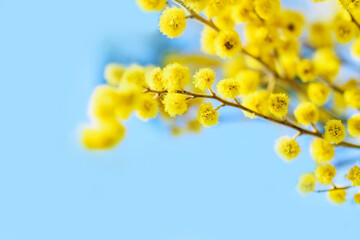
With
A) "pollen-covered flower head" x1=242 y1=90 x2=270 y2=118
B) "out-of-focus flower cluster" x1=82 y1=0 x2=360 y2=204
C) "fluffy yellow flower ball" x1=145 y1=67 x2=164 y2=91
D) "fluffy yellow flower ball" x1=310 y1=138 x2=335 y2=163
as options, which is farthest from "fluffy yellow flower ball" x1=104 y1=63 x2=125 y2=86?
"fluffy yellow flower ball" x1=310 y1=138 x2=335 y2=163

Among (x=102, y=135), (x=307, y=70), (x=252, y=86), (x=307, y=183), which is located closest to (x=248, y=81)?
(x=252, y=86)

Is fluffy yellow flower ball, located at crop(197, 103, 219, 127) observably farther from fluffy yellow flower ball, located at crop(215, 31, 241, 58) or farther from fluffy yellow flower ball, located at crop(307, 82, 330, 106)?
fluffy yellow flower ball, located at crop(307, 82, 330, 106)

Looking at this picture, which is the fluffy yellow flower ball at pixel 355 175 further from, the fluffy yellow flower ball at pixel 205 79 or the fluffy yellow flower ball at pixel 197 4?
the fluffy yellow flower ball at pixel 197 4

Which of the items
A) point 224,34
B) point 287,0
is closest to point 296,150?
point 224,34

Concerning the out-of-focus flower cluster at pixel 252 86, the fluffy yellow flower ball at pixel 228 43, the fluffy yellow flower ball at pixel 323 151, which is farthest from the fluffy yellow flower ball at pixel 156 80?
the fluffy yellow flower ball at pixel 323 151

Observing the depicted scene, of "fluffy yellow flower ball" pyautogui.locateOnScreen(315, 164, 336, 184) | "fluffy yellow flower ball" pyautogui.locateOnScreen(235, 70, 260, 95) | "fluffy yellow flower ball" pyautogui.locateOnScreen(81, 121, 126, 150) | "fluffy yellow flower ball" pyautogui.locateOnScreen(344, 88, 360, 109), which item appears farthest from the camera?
"fluffy yellow flower ball" pyautogui.locateOnScreen(235, 70, 260, 95)

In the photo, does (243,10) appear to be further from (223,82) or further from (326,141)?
(326,141)
